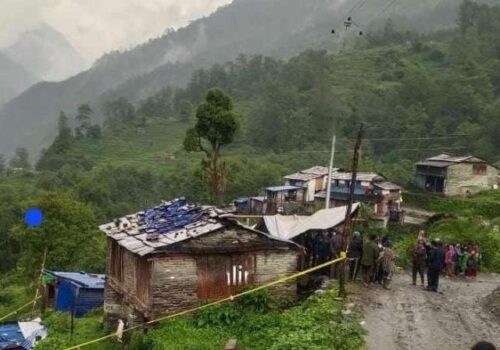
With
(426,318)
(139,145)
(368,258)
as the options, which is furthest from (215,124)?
(139,145)

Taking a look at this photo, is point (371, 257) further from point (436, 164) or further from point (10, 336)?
point (436, 164)

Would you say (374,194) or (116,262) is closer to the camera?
(116,262)

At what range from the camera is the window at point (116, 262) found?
21756 millimetres

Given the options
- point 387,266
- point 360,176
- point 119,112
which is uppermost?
point 119,112

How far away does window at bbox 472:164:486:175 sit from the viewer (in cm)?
5588

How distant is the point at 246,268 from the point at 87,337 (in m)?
6.95

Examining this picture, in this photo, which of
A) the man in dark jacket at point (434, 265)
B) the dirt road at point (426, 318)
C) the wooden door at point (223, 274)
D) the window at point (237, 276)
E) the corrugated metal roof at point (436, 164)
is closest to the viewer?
the dirt road at point (426, 318)

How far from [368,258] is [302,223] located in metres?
4.32

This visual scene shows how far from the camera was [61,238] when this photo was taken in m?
40.6

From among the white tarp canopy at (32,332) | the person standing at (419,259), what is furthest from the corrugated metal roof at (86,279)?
the person standing at (419,259)

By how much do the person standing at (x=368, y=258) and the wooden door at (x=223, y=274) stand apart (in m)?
3.61

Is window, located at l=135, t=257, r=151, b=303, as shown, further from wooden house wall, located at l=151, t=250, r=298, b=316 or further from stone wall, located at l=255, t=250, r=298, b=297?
stone wall, located at l=255, t=250, r=298, b=297

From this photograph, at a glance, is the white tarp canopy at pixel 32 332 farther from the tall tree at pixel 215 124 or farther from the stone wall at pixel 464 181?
the stone wall at pixel 464 181

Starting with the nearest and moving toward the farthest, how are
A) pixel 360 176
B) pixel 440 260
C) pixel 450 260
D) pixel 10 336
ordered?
pixel 440 260 < pixel 450 260 < pixel 10 336 < pixel 360 176
